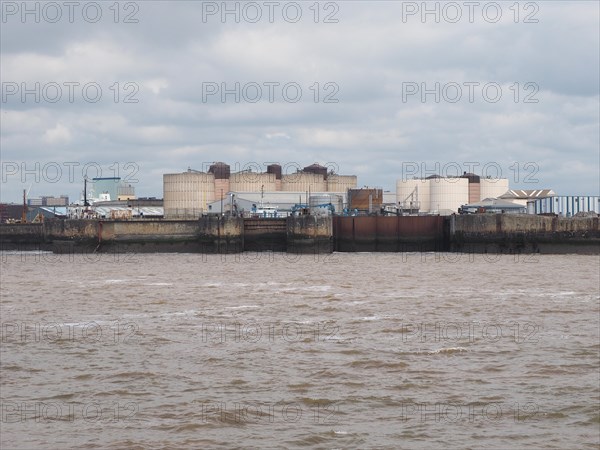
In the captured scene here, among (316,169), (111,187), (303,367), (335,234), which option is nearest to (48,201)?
(111,187)

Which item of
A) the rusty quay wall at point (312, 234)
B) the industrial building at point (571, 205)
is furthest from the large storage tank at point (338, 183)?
the rusty quay wall at point (312, 234)

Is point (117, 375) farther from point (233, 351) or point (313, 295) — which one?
point (313, 295)

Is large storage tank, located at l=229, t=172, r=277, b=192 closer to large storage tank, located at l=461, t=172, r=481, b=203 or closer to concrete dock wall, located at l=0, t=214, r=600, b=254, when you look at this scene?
large storage tank, located at l=461, t=172, r=481, b=203

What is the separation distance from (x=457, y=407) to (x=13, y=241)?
73.5 metres

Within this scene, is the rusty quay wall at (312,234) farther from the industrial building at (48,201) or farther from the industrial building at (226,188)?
the industrial building at (48,201)

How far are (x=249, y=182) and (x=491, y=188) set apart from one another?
31.6 meters

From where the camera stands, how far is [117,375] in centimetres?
2023

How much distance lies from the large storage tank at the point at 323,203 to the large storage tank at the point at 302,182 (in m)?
11.7

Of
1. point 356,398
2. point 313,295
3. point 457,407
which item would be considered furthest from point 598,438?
point 313,295

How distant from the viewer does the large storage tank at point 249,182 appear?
10588cm

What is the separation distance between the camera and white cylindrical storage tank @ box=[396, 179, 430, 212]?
106875mm

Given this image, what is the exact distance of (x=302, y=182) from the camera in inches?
4390

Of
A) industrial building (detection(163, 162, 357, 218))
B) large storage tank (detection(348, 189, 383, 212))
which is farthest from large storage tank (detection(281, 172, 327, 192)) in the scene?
large storage tank (detection(348, 189, 383, 212))

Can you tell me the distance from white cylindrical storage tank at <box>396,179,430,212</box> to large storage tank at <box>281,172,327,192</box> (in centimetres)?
1017
